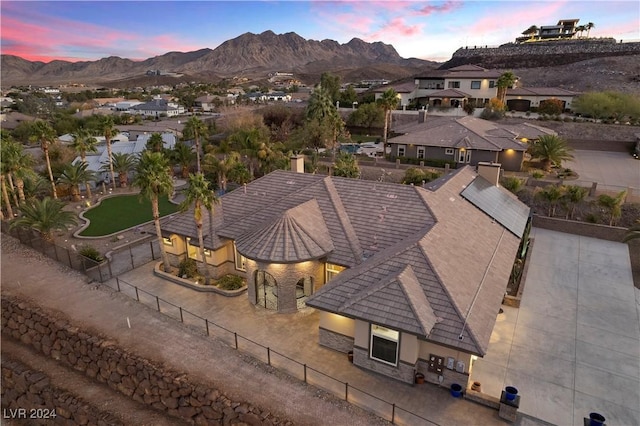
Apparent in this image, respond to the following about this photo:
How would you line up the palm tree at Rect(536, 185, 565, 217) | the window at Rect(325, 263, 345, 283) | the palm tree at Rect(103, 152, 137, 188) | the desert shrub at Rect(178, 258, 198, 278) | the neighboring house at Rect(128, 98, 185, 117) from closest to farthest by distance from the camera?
the window at Rect(325, 263, 345, 283) → the desert shrub at Rect(178, 258, 198, 278) → the palm tree at Rect(536, 185, 565, 217) → the palm tree at Rect(103, 152, 137, 188) → the neighboring house at Rect(128, 98, 185, 117)

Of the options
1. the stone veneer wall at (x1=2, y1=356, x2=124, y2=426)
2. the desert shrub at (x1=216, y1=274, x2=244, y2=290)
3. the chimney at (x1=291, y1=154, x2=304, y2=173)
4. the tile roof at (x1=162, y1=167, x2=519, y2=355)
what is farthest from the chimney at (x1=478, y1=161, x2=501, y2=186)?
the stone veneer wall at (x1=2, y1=356, x2=124, y2=426)

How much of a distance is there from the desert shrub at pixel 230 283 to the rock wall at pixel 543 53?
4747 inches

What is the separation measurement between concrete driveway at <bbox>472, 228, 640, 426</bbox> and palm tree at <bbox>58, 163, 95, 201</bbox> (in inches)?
1592

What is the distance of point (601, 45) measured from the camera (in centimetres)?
10706

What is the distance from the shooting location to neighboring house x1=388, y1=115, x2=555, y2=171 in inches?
1687

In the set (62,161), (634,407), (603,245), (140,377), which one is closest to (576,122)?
(603,245)

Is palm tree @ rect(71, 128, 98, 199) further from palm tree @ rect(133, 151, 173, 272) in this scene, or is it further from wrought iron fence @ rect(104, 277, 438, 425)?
wrought iron fence @ rect(104, 277, 438, 425)

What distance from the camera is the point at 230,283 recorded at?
74.3 feet

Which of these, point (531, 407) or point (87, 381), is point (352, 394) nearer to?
point (531, 407)

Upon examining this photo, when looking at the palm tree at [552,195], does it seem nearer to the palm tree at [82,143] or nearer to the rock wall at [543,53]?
the palm tree at [82,143]

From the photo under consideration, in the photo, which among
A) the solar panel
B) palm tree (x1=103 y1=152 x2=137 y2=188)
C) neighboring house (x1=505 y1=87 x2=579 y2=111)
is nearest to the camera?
the solar panel

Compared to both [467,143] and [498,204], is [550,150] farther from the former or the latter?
[498,204]

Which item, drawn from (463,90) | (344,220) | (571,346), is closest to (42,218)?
(344,220)

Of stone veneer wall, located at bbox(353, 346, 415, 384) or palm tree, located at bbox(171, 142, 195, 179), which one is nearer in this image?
stone veneer wall, located at bbox(353, 346, 415, 384)
